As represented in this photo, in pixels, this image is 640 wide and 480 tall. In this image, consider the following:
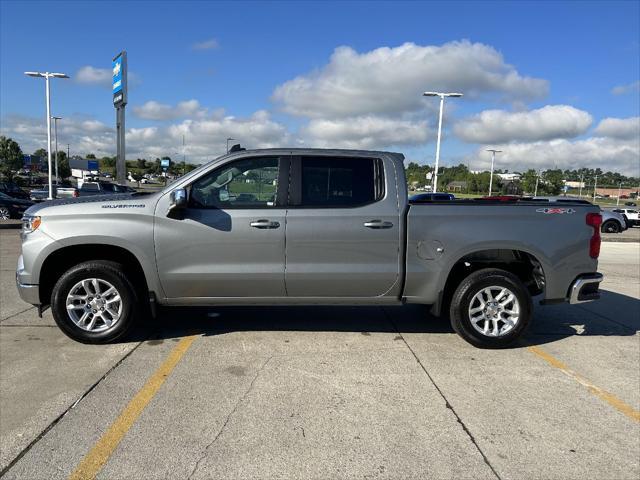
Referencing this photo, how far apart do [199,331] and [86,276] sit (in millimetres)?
1297

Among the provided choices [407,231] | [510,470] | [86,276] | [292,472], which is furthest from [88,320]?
[510,470]

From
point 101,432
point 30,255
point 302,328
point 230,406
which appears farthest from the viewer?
point 302,328

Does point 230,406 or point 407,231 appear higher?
point 407,231

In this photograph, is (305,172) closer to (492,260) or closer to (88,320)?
(492,260)

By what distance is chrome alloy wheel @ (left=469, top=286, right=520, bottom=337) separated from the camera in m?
4.84

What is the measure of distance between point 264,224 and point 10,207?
1920 cm

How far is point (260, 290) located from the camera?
4719 mm

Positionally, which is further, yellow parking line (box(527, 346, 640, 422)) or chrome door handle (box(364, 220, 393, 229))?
chrome door handle (box(364, 220, 393, 229))

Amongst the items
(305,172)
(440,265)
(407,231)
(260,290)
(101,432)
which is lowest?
(101,432)

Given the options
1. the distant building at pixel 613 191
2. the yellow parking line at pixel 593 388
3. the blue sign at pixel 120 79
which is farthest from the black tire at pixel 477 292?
the distant building at pixel 613 191

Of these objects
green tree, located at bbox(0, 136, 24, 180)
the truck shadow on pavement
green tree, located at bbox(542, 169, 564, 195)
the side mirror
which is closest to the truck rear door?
the truck shadow on pavement

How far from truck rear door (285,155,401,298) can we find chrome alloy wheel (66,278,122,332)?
1729 millimetres

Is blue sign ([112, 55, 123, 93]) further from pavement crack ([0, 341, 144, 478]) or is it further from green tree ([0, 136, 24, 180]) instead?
green tree ([0, 136, 24, 180])

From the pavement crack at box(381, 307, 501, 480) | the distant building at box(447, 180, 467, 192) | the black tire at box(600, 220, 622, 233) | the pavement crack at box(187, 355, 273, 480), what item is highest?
the distant building at box(447, 180, 467, 192)
